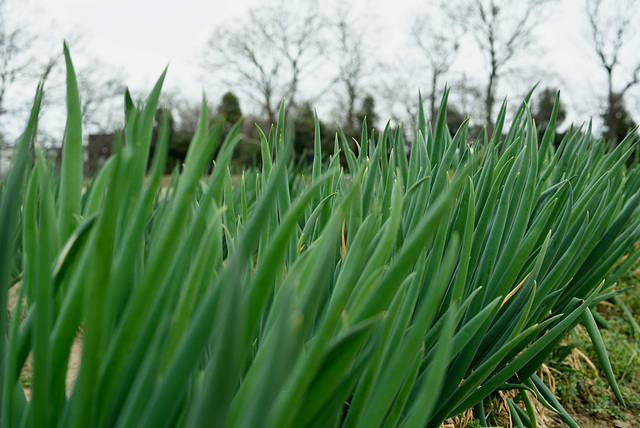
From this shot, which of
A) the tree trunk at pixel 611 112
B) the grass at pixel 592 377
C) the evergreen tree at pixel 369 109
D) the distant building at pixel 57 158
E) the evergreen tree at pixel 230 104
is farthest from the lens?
the evergreen tree at pixel 369 109

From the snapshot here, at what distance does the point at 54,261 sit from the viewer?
0.46 metres

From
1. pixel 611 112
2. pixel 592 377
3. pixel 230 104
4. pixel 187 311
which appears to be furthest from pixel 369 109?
pixel 187 311

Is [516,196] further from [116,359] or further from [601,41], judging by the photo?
[601,41]

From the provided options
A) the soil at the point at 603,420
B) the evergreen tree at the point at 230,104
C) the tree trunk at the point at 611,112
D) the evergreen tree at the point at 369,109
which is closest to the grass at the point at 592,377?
the soil at the point at 603,420

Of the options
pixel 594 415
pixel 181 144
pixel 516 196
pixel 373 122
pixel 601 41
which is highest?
pixel 601 41

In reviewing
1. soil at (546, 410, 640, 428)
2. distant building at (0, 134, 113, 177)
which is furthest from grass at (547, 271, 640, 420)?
distant building at (0, 134, 113, 177)

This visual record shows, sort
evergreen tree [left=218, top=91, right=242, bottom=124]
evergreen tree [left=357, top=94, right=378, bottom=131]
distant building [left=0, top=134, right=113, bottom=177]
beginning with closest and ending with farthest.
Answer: distant building [left=0, top=134, right=113, bottom=177] → evergreen tree [left=218, top=91, right=242, bottom=124] → evergreen tree [left=357, top=94, right=378, bottom=131]

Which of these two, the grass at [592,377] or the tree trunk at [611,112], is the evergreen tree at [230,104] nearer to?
the tree trunk at [611,112]

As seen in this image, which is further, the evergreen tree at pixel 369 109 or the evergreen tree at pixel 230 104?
the evergreen tree at pixel 369 109

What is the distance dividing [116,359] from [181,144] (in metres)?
22.1

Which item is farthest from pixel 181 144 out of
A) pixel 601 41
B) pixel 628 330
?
pixel 628 330

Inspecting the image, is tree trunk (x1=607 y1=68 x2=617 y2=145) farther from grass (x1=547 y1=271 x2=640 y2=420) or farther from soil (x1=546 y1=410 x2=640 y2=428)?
soil (x1=546 y1=410 x2=640 y2=428)

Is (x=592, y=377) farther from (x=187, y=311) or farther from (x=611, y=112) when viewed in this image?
(x=611, y=112)

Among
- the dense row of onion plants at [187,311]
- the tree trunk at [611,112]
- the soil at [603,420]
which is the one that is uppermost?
the tree trunk at [611,112]
